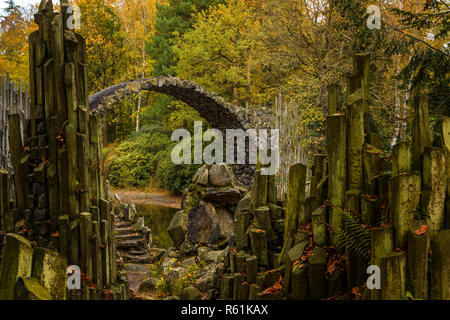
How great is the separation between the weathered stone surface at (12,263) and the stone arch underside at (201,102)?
31.7ft

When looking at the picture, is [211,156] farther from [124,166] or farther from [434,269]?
[434,269]

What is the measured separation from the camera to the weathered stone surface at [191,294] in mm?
6699

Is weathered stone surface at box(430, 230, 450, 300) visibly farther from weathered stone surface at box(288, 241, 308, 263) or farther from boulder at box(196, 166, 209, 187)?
boulder at box(196, 166, 209, 187)

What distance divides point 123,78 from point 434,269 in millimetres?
17866

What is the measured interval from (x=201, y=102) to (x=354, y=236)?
10987 mm

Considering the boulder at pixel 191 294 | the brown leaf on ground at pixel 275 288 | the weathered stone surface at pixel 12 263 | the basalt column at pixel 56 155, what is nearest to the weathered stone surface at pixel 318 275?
the brown leaf on ground at pixel 275 288

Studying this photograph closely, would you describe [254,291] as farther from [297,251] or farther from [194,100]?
[194,100]

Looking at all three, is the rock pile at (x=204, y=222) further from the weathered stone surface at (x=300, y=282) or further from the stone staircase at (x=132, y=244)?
the weathered stone surface at (x=300, y=282)

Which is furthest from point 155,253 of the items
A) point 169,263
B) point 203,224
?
point 203,224

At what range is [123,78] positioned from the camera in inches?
722

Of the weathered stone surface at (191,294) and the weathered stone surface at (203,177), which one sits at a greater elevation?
the weathered stone surface at (203,177)

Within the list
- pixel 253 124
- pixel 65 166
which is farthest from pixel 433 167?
pixel 253 124

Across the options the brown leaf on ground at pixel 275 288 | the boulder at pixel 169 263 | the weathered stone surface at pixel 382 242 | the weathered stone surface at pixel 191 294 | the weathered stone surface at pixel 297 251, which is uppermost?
the weathered stone surface at pixel 382 242

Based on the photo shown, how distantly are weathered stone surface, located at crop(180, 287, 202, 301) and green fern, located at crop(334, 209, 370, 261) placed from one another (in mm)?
4123
